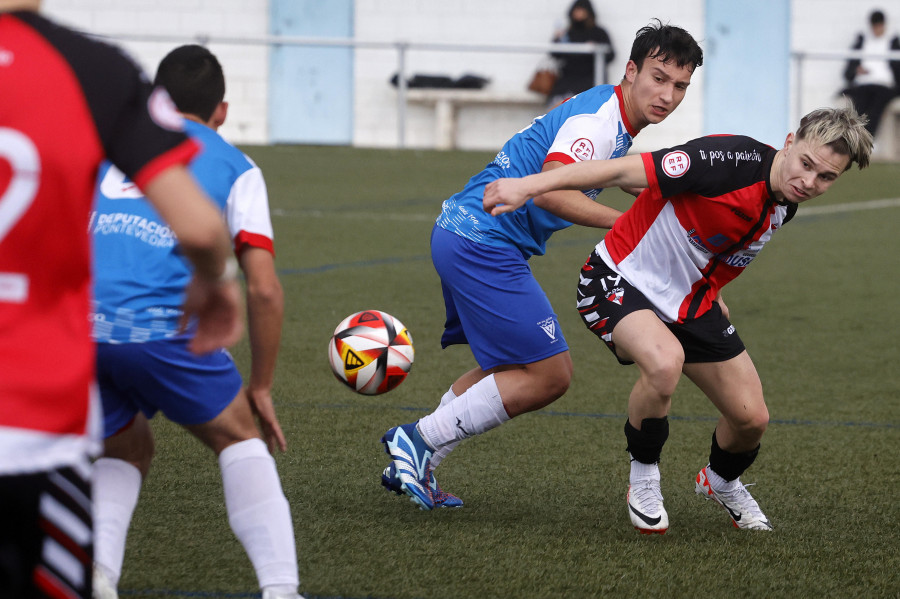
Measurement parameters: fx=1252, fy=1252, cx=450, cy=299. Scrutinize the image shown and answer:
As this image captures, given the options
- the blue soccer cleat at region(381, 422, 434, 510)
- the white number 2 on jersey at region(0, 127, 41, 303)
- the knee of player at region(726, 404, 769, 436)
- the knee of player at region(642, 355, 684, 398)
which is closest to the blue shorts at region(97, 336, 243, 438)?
the white number 2 on jersey at region(0, 127, 41, 303)

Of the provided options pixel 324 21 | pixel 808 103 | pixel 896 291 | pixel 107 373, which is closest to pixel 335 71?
pixel 324 21

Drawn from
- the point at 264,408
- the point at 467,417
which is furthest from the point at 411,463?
the point at 264,408

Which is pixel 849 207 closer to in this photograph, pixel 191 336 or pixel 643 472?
pixel 643 472

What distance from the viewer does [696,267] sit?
3902 millimetres

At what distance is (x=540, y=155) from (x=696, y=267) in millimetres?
685

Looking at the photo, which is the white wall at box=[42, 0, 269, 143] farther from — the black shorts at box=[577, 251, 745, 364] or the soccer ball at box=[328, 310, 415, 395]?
the black shorts at box=[577, 251, 745, 364]

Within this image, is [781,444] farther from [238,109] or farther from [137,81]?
[238,109]

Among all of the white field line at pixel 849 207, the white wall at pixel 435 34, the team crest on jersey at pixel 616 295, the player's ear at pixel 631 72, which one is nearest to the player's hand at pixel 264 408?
the team crest on jersey at pixel 616 295

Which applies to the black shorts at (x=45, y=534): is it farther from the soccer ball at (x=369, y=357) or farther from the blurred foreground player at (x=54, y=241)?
the soccer ball at (x=369, y=357)

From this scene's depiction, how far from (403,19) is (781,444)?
53.2 ft

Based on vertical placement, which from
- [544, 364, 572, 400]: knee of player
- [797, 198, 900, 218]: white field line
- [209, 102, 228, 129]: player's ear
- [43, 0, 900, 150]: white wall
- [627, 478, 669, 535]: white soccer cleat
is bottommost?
[627, 478, 669, 535]: white soccer cleat

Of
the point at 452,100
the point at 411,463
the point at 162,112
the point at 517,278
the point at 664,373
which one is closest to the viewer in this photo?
the point at 162,112

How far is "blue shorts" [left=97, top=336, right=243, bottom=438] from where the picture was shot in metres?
2.68

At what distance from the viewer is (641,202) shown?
13.1 ft
